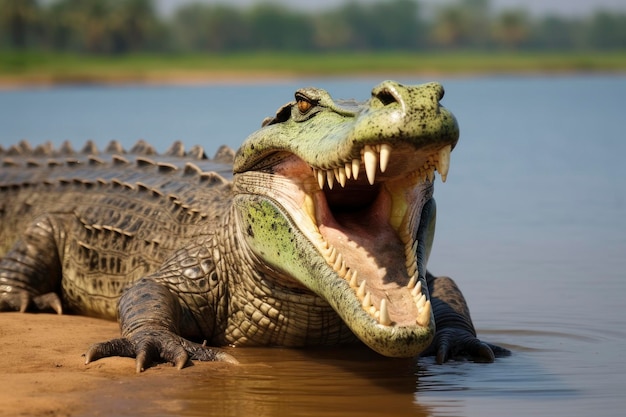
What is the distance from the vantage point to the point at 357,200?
4.86 meters

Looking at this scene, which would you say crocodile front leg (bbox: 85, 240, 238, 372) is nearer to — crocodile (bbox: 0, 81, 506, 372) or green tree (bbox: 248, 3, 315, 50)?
crocodile (bbox: 0, 81, 506, 372)

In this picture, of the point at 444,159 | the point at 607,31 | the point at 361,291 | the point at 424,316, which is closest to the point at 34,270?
the point at 361,291

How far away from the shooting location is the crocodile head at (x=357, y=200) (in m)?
4.01

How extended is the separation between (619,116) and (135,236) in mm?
20423

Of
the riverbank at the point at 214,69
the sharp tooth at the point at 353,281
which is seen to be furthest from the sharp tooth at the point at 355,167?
the riverbank at the point at 214,69

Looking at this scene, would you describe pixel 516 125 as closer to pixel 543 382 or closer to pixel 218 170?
pixel 218 170

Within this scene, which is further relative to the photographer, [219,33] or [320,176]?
[219,33]

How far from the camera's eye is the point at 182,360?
471 centimetres

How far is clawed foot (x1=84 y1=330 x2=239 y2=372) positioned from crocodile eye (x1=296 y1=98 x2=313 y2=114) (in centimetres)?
115

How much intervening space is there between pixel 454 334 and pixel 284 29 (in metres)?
115

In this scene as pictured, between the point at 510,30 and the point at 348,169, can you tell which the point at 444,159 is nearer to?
the point at 348,169

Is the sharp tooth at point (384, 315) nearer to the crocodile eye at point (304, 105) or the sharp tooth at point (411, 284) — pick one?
the sharp tooth at point (411, 284)

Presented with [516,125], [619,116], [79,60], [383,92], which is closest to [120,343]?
[383,92]

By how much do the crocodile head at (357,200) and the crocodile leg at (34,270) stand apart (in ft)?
5.71
